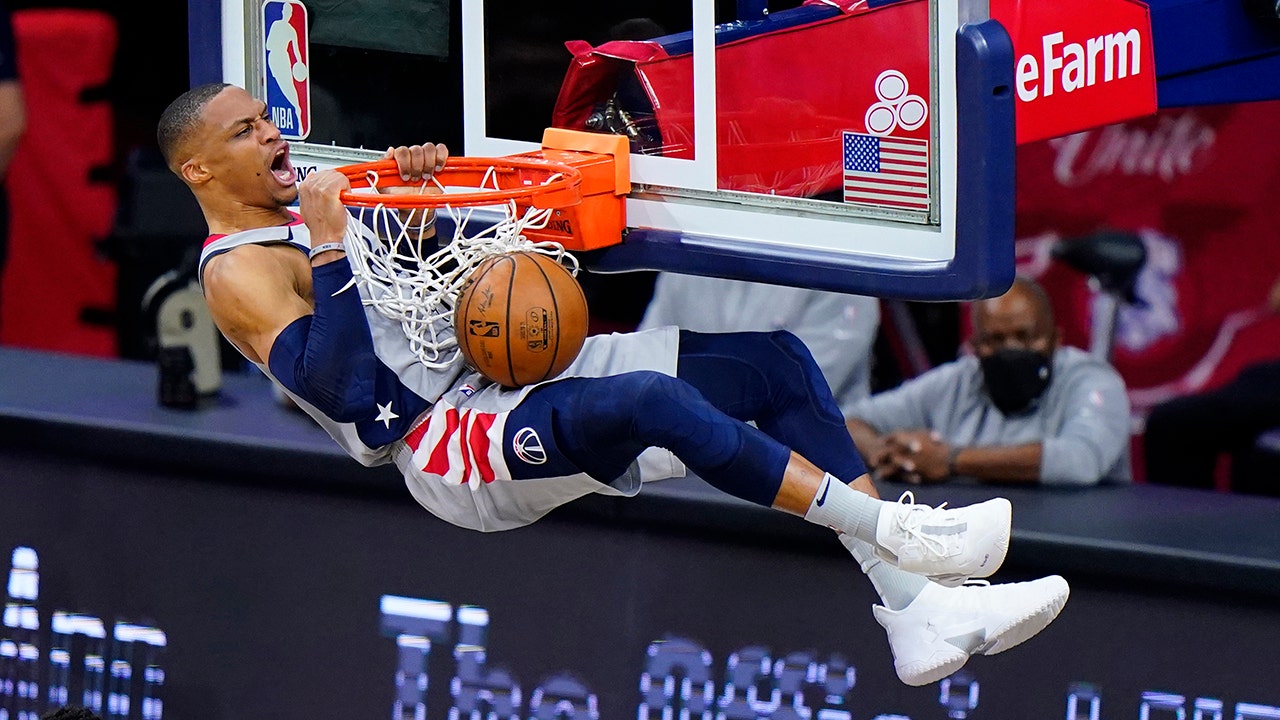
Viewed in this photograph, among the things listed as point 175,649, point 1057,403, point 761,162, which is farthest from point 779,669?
point 175,649

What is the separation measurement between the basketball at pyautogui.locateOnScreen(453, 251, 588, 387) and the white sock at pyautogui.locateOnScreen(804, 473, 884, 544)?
24.3 inches

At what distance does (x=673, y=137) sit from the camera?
4.16 m

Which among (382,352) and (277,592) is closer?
(382,352)

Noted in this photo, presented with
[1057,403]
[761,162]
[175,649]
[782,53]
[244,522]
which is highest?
[782,53]

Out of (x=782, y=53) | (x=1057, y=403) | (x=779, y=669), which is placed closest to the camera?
(x=782, y=53)

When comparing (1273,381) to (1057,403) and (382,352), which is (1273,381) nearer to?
(1057,403)

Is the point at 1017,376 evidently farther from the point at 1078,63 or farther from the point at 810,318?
the point at 1078,63

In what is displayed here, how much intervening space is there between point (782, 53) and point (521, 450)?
3.72 feet

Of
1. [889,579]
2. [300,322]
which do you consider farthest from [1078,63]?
[300,322]

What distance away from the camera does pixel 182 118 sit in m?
4.01

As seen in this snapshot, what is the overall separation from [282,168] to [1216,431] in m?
3.48

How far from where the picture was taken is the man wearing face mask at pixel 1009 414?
5.15 metres

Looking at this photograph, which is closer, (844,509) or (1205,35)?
(844,509)

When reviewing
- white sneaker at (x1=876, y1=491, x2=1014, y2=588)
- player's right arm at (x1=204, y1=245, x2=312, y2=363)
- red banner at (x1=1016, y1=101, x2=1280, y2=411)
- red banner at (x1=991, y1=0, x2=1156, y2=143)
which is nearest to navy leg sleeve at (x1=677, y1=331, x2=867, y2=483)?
white sneaker at (x1=876, y1=491, x2=1014, y2=588)
